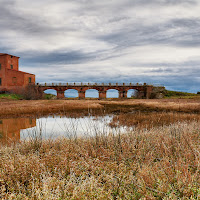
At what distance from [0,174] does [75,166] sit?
1.77m

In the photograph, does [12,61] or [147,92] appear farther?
[147,92]

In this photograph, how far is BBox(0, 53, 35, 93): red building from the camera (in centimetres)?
4756

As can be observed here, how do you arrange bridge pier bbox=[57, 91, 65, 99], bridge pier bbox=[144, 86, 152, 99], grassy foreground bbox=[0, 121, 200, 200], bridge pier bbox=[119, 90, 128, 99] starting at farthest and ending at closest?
1. bridge pier bbox=[119, 90, 128, 99]
2. bridge pier bbox=[57, 91, 65, 99]
3. bridge pier bbox=[144, 86, 152, 99]
4. grassy foreground bbox=[0, 121, 200, 200]

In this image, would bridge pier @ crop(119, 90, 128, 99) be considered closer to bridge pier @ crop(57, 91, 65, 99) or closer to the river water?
bridge pier @ crop(57, 91, 65, 99)

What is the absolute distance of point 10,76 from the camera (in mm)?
48281

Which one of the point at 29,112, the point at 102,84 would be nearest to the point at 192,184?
the point at 29,112

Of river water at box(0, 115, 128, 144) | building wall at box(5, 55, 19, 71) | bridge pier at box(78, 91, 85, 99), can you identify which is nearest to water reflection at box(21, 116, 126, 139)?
river water at box(0, 115, 128, 144)

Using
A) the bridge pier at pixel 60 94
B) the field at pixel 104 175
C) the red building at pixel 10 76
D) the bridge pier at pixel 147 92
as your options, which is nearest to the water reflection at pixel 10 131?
the field at pixel 104 175

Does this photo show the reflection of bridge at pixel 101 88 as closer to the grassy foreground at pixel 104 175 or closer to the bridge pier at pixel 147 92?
the bridge pier at pixel 147 92

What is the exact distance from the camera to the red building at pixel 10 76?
156ft

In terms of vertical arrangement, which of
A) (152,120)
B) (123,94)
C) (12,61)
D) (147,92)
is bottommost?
(152,120)

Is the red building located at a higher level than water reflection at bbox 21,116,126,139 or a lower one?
higher

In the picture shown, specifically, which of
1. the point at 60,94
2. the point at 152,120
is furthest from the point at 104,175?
the point at 60,94

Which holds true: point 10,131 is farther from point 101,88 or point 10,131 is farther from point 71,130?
point 101,88
